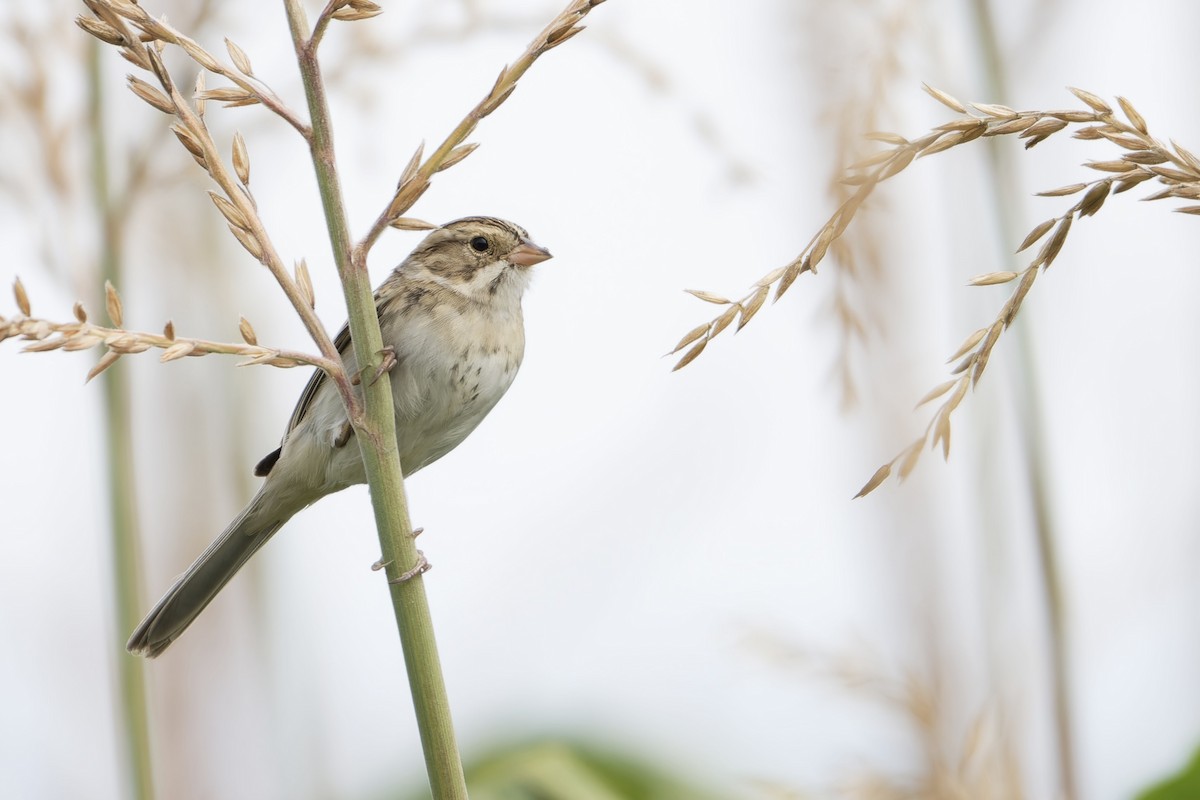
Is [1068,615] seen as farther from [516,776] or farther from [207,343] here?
[207,343]

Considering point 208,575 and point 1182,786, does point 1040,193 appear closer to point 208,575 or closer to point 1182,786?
point 1182,786

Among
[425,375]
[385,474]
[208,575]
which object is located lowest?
[208,575]

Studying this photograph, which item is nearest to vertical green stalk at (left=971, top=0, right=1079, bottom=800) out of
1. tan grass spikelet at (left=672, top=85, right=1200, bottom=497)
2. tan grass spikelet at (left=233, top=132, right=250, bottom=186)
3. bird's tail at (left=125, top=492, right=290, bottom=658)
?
tan grass spikelet at (left=672, top=85, right=1200, bottom=497)

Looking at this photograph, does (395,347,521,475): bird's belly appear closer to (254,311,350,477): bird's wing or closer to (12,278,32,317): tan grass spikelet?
(254,311,350,477): bird's wing

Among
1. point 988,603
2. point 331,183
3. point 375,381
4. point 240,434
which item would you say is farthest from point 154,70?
point 240,434

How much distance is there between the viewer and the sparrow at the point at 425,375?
2.55 metres

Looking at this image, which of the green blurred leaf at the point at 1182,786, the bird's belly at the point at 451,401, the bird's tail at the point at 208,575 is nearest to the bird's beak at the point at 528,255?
the bird's belly at the point at 451,401

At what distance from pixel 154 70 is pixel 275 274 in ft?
0.58

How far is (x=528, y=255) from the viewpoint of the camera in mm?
2846

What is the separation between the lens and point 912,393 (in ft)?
5.58

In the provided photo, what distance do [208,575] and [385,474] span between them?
63.9 inches

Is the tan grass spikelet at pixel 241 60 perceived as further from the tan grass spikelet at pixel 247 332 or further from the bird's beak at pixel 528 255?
the bird's beak at pixel 528 255

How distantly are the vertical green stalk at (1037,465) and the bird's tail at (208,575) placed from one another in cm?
119

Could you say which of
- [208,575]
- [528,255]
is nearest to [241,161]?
[208,575]
